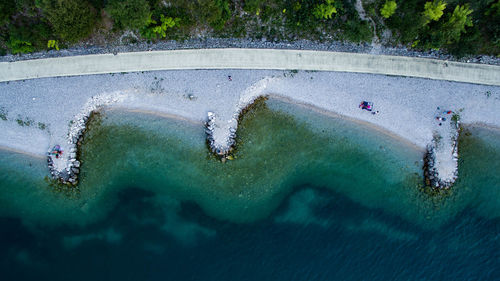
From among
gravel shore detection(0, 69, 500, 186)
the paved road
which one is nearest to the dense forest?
the paved road

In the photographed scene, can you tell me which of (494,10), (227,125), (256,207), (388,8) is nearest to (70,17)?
(227,125)

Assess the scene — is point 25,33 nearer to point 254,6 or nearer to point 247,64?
point 247,64

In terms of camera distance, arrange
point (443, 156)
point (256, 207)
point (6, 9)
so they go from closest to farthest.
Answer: point (6, 9)
point (443, 156)
point (256, 207)

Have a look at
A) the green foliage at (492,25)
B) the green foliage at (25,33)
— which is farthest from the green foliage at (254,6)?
the green foliage at (492,25)

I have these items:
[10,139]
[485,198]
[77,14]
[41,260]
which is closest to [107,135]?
[10,139]

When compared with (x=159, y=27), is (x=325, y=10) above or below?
above

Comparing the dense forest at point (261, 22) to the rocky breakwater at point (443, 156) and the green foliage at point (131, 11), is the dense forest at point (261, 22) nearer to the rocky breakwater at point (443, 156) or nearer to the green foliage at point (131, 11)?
the green foliage at point (131, 11)

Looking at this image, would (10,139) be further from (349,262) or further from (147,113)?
(349,262)
